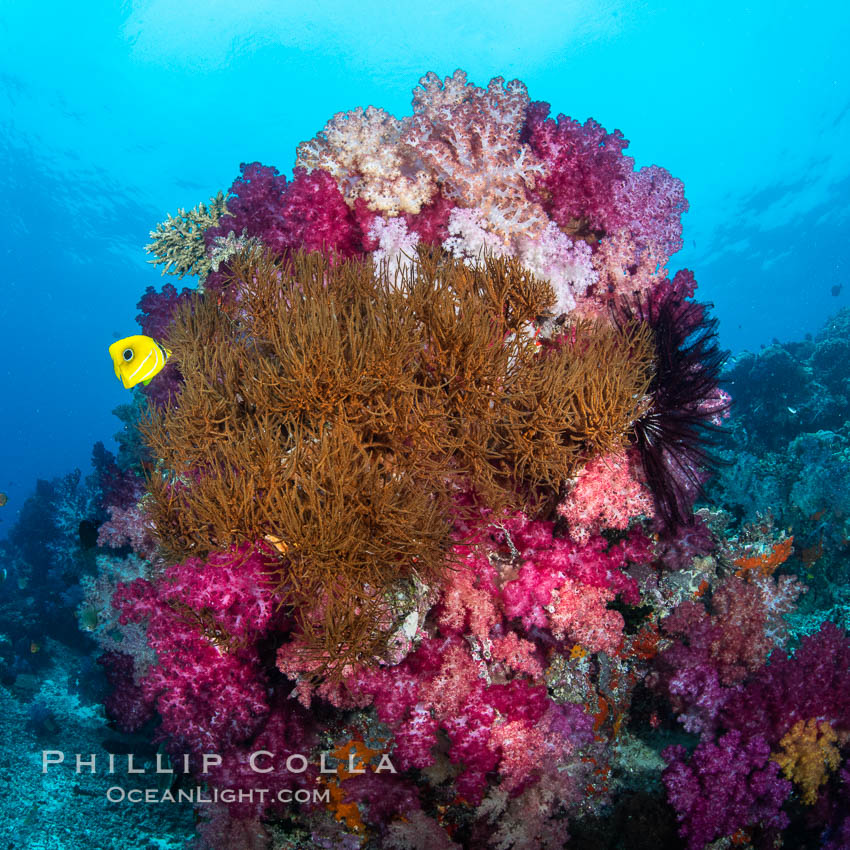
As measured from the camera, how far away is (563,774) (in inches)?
151

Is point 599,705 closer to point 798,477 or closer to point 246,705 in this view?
point 246,705

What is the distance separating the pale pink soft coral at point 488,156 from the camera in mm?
5164

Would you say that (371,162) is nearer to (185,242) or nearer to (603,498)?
(185,242)

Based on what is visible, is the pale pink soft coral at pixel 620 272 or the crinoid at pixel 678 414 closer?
the crinoid at pixel 678 414

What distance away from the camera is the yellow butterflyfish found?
4.24 meters

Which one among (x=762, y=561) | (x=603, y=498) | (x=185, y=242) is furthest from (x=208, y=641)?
(x=762, y=561)

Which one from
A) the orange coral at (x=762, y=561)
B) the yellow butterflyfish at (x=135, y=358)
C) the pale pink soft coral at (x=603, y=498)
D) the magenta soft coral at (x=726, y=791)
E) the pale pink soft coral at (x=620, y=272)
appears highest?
the pale pink soft coral at (x=620, y=272)

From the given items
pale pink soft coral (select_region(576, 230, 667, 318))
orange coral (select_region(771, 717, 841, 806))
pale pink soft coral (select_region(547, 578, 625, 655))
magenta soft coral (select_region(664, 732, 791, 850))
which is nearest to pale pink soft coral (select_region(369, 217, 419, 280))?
pale pink soft coral (select_region(576, 230, 667, 318))

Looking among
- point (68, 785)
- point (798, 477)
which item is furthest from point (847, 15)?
point (68, 785)

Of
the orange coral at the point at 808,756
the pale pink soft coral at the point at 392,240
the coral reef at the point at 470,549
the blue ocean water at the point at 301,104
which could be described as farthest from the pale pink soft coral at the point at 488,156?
the blue ocean water at the point at 301,104

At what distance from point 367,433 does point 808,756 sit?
15.5 ft

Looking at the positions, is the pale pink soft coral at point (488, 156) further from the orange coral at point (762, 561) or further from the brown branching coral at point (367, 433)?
the orange coral at point (762, 561)

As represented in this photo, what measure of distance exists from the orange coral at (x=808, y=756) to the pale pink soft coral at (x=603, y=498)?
227cm

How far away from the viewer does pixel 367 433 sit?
3510 millimetres
